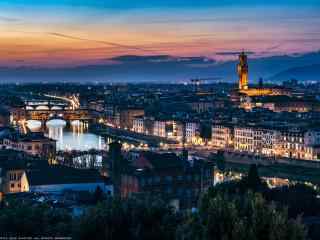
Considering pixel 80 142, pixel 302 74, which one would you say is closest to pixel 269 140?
pixel 80 142

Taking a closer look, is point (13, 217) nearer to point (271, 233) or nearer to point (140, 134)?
point (271, 233)

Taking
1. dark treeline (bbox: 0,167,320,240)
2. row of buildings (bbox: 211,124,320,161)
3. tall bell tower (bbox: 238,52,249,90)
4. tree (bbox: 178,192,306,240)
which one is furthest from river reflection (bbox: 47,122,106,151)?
tall bell tower (bbox: 238,52,249,90)

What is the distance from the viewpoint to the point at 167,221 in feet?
21.2

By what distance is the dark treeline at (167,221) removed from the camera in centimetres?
500

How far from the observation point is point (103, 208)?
253 inches

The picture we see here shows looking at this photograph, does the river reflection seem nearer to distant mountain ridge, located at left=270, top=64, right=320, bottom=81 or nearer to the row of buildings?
the row of buildings

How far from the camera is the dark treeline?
16.4 feet

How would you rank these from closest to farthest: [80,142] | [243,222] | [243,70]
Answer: [243,222]
[80,142]
[243,70]

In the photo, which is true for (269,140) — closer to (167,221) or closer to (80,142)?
(80,142)

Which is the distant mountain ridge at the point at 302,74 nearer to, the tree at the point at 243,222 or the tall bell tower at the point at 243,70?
the tall bell tower at the point at 243,70

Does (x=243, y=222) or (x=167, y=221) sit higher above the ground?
(x=243, y=222)

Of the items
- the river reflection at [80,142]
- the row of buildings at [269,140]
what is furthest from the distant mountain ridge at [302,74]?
the row of buildings at [269,140]

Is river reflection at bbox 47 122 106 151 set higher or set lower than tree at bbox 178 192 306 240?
lower

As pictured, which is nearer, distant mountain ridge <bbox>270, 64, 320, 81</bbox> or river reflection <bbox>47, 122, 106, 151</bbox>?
river reflection <bbox>47, 122, 106, 151</bbox>
